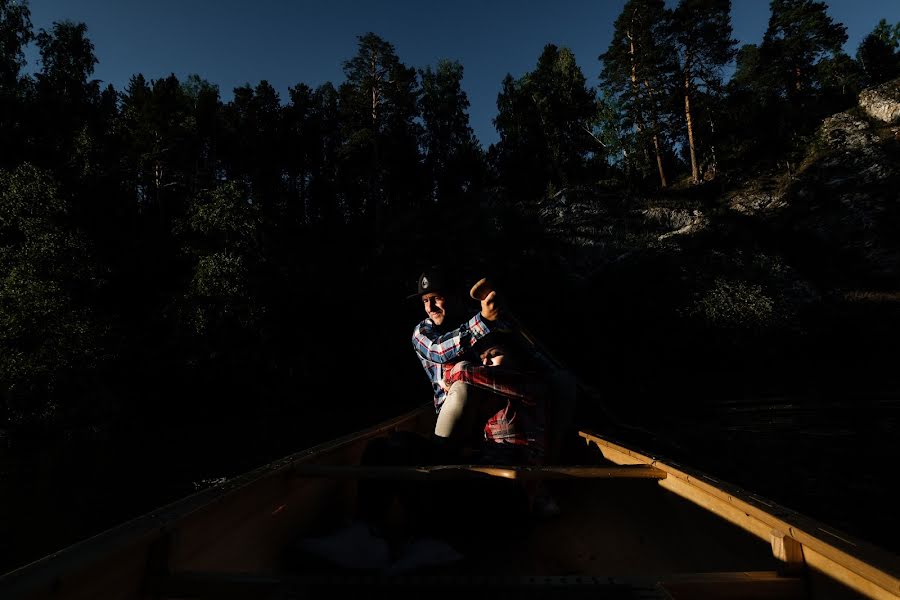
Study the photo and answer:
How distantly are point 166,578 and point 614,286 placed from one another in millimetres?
22231

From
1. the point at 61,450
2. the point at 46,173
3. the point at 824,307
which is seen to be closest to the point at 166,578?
→ the point at 61,450

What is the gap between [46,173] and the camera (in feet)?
41.9

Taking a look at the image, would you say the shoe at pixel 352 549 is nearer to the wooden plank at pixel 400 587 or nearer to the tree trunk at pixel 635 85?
the wooden plank at pixel 400 587

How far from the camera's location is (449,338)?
2555mm

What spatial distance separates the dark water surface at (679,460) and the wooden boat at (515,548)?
2713mm

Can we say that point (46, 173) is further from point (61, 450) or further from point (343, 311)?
point (343, 311)

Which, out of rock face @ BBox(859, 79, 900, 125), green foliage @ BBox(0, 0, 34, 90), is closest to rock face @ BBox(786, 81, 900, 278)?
rock face @ BBox(859, 79, 900, 125)

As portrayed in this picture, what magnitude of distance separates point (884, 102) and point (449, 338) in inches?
1464

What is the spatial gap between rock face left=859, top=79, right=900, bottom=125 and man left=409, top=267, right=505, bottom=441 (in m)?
34.8

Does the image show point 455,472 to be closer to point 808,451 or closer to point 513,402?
point 513,402

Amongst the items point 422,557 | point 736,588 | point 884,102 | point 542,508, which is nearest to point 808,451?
point 542,508

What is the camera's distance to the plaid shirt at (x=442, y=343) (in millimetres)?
2451

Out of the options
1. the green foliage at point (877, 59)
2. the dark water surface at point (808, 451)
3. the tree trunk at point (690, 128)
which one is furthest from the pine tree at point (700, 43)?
the dark water surface at point (808, 451)

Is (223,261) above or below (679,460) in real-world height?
above
